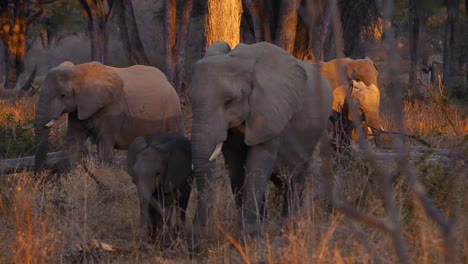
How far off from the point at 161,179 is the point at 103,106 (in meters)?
3.75

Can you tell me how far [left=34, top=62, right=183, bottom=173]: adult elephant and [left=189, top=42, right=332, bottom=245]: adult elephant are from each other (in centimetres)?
301

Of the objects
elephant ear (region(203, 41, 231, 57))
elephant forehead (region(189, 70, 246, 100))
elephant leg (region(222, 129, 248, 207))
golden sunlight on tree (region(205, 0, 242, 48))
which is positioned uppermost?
Answer: golden sunlight on tree (region(205, 0, 242, 48))

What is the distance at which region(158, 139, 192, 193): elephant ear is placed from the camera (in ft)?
19.9

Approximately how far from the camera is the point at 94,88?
31.3 feet

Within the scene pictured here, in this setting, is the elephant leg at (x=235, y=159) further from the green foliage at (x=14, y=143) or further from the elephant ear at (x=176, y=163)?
the green foliage at (x=14, y=143)

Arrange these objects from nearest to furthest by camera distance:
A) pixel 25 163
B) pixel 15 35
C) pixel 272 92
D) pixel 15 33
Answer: pixel 272 92
pixel 25 163
pixel 15 33
pixel 15 35

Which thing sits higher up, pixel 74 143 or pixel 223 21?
pixel 223 21

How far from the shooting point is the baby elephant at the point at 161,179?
5.95 meters

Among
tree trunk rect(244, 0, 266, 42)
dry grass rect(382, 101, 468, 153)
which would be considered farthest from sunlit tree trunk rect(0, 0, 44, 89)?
dry grass rect(382, 101, 468, 153)

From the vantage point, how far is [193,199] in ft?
24.1

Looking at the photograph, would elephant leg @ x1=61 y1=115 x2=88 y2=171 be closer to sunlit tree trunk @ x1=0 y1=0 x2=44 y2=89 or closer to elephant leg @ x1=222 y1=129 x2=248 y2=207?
elephant leg @ x1=222 y1=129 x2=248 y2=207

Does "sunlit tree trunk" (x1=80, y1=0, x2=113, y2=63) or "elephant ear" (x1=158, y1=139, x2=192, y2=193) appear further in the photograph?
"sunlit tree trunk" (x1=80, y1=0, x2=113, y2=63)

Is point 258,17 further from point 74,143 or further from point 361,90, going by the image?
point 74,143

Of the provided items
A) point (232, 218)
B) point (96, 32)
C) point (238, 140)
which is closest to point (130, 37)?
point (96, 32)
